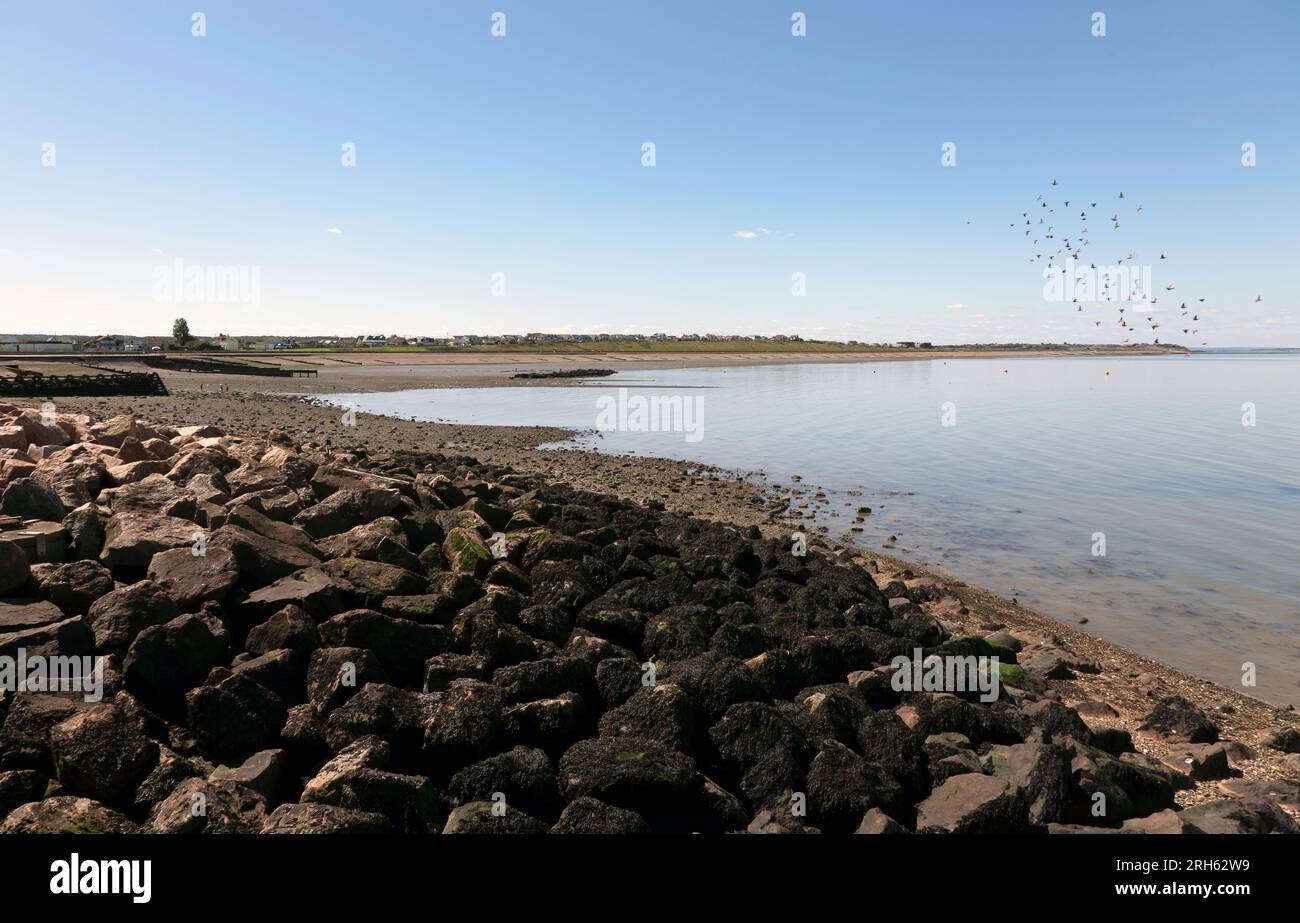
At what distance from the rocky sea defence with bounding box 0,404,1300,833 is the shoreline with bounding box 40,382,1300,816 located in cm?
24

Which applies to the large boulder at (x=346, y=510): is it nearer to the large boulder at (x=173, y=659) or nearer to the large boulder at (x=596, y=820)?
the large boulder at (x=173, y=659)

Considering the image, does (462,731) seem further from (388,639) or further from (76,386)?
(76,386)

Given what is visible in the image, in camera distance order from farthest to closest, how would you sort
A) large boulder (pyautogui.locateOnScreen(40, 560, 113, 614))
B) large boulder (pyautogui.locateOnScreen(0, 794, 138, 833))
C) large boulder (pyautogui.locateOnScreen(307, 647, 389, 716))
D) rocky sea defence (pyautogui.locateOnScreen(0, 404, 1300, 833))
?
large boulder (pyautogui.locateOnScreen(40, 560, 113, 614))
large boulder (pyautogui.locateOnScreen(307, 647, 389, 716))
rocky sea defence (pyautogui.locateOnScreen(0, 404, 1300, 833))
large boulder (pyautogui.locateOnScreen(0, 794, 138, 833))

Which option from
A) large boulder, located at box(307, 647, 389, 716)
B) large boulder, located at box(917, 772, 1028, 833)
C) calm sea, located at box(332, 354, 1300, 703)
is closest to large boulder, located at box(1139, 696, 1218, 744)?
calm sea, located at box(332, 354, 1300, 703)

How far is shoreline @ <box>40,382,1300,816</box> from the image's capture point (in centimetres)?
865

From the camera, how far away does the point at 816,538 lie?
17344 millimetres

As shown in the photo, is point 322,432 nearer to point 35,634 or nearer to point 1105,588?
point 35,634

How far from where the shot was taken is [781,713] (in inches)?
262

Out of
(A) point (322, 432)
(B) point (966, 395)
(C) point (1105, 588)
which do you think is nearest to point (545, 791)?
(C) point (1105, 588)

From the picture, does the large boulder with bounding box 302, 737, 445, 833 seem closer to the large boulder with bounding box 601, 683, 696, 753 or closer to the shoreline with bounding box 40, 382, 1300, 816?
the large boulder with bounding box 601, 683, 696, 753

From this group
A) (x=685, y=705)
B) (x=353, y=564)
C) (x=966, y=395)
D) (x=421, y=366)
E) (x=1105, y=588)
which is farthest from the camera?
(x=421, y=366)

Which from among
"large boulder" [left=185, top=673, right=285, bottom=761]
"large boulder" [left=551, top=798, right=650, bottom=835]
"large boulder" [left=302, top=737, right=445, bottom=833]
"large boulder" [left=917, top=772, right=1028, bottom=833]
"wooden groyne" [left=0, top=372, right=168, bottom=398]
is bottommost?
"large boulder" [left=917, top=772, right=1028, bottom=833]

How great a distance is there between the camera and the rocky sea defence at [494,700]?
17.8 feet
